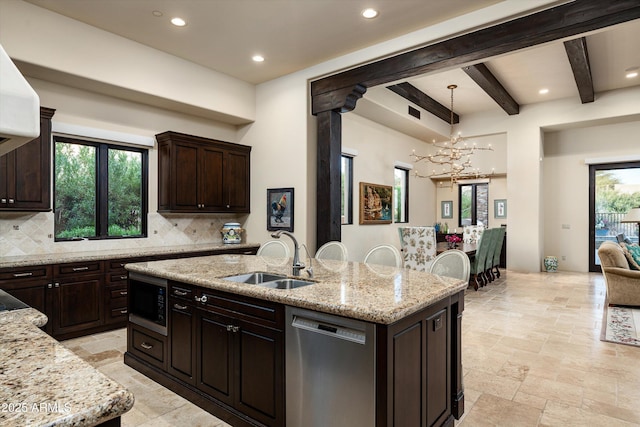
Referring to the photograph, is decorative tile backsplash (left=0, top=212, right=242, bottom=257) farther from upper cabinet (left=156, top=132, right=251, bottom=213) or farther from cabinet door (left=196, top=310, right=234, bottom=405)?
cabinet door (left=196, top=310, right=234, bottom=405)

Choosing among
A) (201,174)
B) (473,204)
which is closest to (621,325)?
(201,174)

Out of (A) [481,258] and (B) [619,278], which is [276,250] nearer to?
(A) [481,258]

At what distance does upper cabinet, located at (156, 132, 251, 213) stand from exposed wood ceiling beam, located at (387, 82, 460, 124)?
2.97 meters

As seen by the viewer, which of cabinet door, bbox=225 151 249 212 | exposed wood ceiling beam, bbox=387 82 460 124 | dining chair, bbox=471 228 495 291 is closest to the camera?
cabinet door, bbox=225 151 249 212

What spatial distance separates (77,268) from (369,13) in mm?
4096

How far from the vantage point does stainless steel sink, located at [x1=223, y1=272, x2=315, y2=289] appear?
261 cm

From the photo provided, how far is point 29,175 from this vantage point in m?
3.87

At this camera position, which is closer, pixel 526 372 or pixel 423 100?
pixel 526 372

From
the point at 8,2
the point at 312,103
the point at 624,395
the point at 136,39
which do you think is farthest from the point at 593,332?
the point at 8,2

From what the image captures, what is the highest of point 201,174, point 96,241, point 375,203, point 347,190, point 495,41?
point 495,41

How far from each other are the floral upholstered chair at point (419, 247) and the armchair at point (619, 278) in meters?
Answer: 2.22

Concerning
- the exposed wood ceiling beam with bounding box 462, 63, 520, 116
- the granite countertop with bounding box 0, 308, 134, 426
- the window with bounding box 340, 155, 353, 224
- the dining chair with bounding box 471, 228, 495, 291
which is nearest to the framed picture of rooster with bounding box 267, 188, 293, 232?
the window with bounding box 340, 155, 353, 224

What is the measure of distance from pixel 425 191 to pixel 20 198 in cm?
844

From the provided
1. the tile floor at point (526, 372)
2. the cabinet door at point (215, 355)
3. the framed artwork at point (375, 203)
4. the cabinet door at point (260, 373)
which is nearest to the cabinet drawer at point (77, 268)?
the tile floor at point (526, 372)
